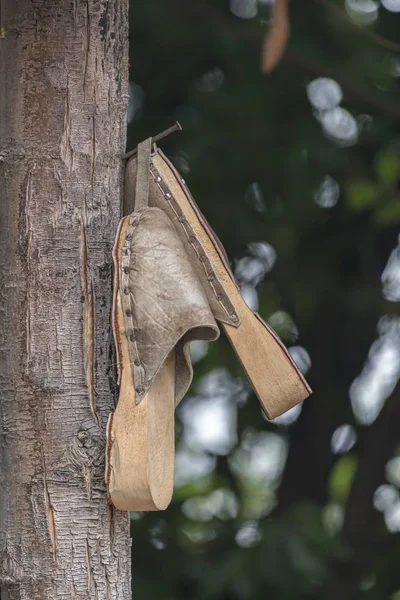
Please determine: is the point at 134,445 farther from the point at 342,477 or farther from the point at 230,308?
the point at 342,477

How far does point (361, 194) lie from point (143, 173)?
2.67 meters

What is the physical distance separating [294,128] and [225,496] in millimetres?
2562

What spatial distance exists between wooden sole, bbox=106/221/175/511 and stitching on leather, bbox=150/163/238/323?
87 millimetres

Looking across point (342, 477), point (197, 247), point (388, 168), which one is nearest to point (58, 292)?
point (197, 247)

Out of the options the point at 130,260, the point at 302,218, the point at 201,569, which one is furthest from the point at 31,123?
the point at 302,218

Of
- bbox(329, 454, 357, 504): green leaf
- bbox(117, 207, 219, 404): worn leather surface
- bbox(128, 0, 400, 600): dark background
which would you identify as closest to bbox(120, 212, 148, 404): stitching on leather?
bbox(117, 207, 219, 404): worn leather surface

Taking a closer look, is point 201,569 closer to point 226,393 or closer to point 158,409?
point 226,393

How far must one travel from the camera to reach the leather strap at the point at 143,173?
1349 millimetres

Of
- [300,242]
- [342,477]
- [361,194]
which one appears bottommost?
[342,477]

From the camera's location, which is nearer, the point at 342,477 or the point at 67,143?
the point at 67,143

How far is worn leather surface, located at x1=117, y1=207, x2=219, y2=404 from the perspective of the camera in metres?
1.27

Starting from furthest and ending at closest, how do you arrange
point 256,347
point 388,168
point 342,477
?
point 342,477, point 388,168, point 256,347

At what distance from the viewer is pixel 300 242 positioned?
4023mm

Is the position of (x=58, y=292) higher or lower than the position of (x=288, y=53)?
higher
